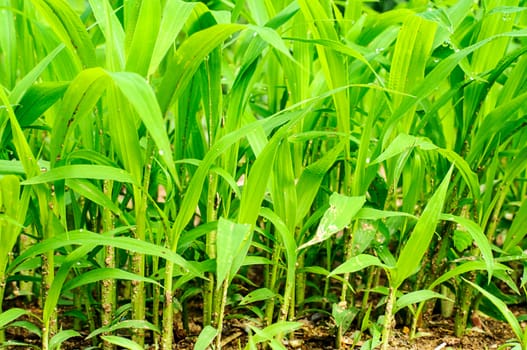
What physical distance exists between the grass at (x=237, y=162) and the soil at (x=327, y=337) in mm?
35

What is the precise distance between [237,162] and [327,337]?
37 cm

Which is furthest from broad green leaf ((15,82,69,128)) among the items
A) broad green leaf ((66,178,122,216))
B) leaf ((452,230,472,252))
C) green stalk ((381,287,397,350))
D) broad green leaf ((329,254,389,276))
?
leaf ((452,230,472,252))

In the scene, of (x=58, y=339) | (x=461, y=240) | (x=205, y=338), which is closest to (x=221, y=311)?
(x=205, y=338)

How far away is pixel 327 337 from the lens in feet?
4.33

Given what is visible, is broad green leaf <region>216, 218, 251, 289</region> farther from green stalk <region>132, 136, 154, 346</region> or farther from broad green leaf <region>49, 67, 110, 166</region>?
broad green leaf <region>49, 67, 110, 166</region>

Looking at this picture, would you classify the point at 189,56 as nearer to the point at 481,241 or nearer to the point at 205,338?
the point at 205,338

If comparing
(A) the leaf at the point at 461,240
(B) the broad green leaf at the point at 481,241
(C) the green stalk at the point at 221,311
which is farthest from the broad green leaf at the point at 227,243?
(A) the leaf at the point at 461,240

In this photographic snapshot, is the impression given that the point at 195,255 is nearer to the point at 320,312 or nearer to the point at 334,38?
the point at 320,312

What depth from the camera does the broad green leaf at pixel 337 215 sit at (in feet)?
3.29

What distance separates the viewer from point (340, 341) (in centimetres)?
126

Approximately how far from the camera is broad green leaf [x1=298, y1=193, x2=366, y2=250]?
3.29 feet

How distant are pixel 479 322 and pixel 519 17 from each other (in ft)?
2.09

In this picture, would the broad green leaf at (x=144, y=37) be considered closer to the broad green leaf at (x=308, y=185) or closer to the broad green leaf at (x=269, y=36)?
the broad green leaf at (x=269, y=36)

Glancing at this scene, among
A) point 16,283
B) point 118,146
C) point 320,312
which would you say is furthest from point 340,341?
point 16,283
